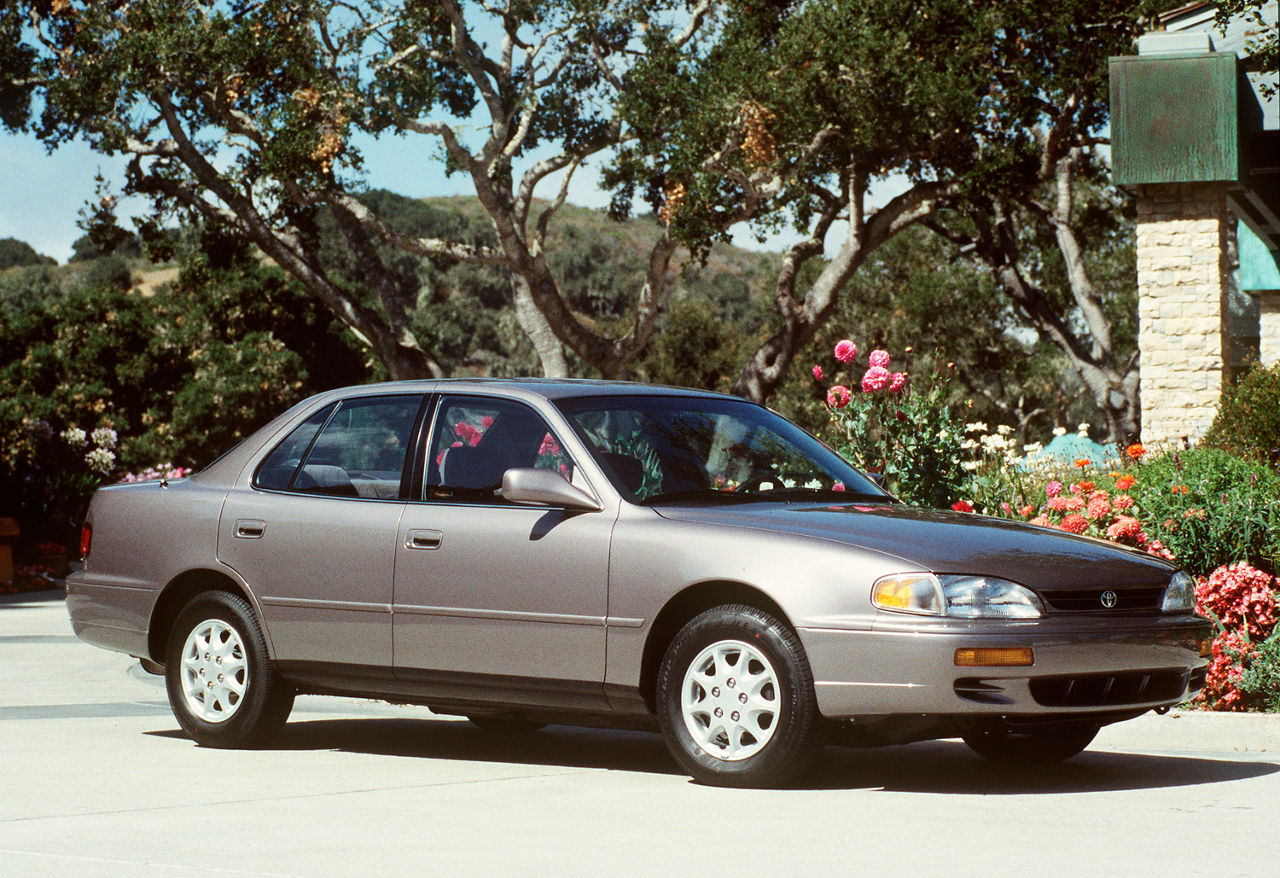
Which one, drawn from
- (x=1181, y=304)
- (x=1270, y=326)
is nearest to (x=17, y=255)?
(x=1270, y=326)

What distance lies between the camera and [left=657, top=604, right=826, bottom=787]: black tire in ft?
21.7

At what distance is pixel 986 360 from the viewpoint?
152 ft

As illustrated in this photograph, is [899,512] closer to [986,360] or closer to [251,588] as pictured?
[251,588]

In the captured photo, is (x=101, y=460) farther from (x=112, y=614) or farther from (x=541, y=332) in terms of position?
(x=112, y=614)

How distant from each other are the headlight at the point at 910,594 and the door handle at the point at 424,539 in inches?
79.5

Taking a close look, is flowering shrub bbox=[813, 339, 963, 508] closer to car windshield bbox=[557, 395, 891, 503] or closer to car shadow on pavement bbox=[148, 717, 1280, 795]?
car shadow on pavement bbox=[148, 717, 1280, 795]

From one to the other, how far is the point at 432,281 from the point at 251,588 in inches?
2967

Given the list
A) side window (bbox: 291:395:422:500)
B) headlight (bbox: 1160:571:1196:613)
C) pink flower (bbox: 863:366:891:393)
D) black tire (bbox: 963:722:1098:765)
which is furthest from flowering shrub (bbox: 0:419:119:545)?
headlight (bbox: 1160:571:1196:613)

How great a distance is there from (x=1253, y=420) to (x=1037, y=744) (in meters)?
8.54

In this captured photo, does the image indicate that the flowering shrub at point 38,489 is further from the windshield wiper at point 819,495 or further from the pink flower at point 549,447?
the windshield wiper at point 819,495

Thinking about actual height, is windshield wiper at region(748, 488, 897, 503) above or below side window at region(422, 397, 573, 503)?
below

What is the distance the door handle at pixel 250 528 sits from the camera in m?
8.17

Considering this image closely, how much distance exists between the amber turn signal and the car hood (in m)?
0.27

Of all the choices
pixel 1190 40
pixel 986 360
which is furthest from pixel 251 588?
pixel 986 360
